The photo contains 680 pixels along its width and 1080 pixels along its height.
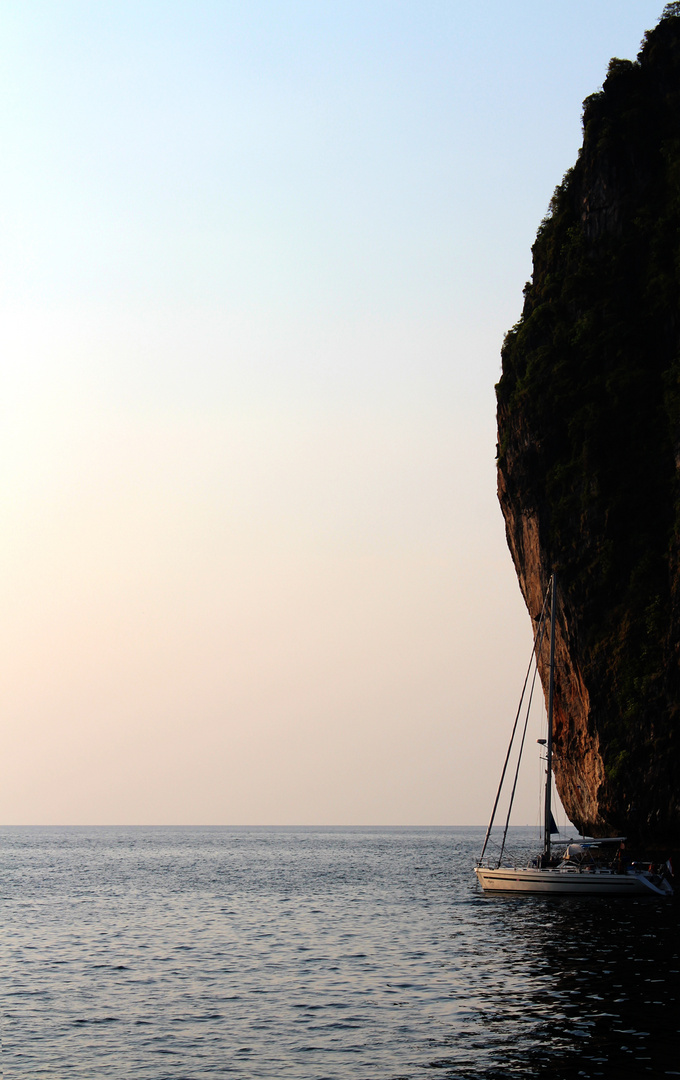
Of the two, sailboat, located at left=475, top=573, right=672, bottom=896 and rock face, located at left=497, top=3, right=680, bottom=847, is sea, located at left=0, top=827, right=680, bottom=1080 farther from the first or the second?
rock face, located at left=497, top=3, right=680, bottom=847

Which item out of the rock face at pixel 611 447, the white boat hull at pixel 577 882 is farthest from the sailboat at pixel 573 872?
the rock face at pixel 611 447

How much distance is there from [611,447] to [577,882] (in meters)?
23.8

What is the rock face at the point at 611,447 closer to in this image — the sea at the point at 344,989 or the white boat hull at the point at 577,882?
the white boat hull at the point at 577,882

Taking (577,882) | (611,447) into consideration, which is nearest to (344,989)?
(577,882)

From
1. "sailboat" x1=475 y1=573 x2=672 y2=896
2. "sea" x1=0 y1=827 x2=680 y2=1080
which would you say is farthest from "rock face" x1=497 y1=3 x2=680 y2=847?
"sea" x1=0 y1=827 x2=680 y2=1080

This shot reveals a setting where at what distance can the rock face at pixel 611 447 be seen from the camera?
50.4 metres

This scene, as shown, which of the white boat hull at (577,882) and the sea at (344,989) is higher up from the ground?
the white boat hull at (577,882)

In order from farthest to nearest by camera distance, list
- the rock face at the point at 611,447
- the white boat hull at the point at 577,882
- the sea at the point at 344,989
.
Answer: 1. the rock face at the point at 611,447
2. the white boat hull at the point at 577,882
3. the sea at the point at 344,989

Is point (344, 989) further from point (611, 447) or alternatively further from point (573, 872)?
point (611, 447)

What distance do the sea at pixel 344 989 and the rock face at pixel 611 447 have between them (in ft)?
32.3

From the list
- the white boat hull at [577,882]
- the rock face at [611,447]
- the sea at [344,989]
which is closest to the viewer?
the sea at [344,989]

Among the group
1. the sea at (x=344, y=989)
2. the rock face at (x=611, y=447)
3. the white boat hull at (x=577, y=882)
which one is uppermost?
the rock face at (x=611, y=447)

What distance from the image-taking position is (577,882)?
142 feet

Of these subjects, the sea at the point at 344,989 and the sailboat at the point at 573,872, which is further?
the sailboat at the point at 573,872
